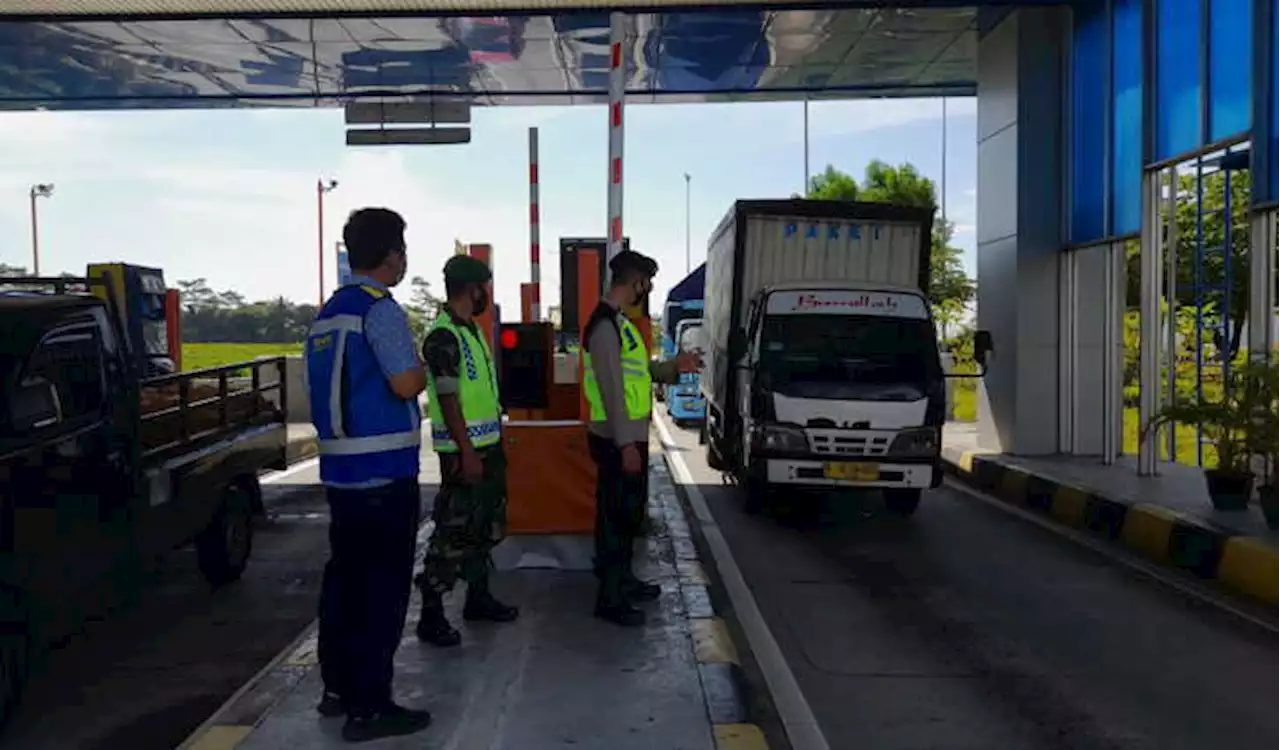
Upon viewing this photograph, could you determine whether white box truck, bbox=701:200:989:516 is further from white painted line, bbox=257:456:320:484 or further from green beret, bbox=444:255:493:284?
white painted line, bbox=257:456:320:484

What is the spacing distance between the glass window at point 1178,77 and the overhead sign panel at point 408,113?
8781 mm

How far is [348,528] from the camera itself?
4188mm

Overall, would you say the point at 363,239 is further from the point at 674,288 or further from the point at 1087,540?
the point at 674,288

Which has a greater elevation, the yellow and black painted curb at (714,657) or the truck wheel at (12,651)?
the truck wheel at (12,651)

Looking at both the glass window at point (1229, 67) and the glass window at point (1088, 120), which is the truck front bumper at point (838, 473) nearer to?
the glass window at point (1229, 67)

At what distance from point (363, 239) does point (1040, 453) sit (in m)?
11.4

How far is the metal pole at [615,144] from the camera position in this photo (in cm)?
960

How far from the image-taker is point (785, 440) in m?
9.90

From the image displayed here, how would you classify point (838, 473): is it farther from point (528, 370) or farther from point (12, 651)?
point (12, 651)

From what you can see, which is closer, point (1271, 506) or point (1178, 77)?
point (1271, 506)

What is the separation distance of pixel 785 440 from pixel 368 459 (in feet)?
20.2

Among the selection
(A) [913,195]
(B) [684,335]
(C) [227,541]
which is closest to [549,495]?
(C) [227,541]

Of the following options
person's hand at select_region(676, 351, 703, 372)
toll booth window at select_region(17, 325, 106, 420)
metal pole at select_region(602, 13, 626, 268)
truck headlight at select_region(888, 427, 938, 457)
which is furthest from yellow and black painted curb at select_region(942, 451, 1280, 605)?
toll booth window at select_region(17, 325, 106, 420)

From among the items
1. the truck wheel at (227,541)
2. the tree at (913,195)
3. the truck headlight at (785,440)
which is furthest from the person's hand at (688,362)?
the tree at (913,195)
